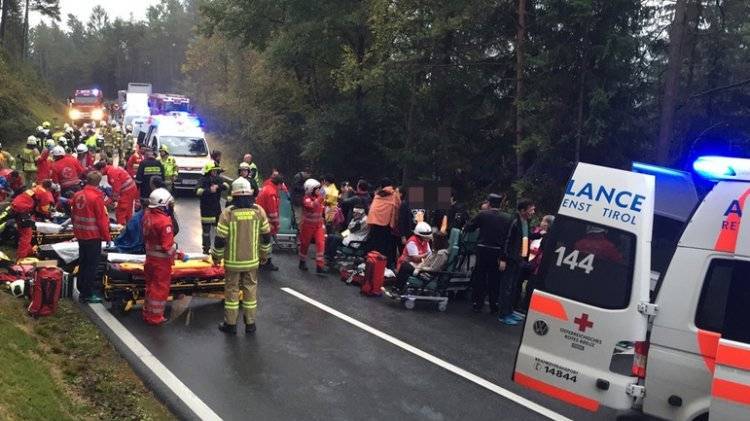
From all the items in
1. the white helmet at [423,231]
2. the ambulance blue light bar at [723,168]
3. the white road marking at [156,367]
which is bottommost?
the white road marking at [156,367]

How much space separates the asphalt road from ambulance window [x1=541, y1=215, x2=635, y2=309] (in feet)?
5.21

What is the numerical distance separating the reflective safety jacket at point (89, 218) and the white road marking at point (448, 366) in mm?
3174

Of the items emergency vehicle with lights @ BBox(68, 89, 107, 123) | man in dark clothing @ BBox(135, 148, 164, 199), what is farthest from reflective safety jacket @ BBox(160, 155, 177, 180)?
emergency vehicle with lights @ BBox(68, 89, 107, 123)

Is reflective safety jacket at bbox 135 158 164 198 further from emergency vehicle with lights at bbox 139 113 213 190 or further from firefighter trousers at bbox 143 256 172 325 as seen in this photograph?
firefighter trousers at bbox 143 256 172 325

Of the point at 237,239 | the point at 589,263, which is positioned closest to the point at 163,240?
the point at 237,239

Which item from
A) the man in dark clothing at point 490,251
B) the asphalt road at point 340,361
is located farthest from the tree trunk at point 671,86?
the asphalt road at point 340,361

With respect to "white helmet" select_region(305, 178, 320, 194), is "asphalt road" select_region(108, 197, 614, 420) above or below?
below

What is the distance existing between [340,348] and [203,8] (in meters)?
19.9

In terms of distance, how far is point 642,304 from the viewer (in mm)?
5230

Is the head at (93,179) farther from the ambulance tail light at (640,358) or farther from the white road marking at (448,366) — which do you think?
the ambulance tail light at (640,358)

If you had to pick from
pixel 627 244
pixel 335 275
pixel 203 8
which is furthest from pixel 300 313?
pixel 203 8

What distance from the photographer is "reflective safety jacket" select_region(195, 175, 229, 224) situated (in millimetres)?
12562

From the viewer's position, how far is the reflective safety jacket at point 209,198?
12.6m

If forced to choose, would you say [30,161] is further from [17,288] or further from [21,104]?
[21,104]
